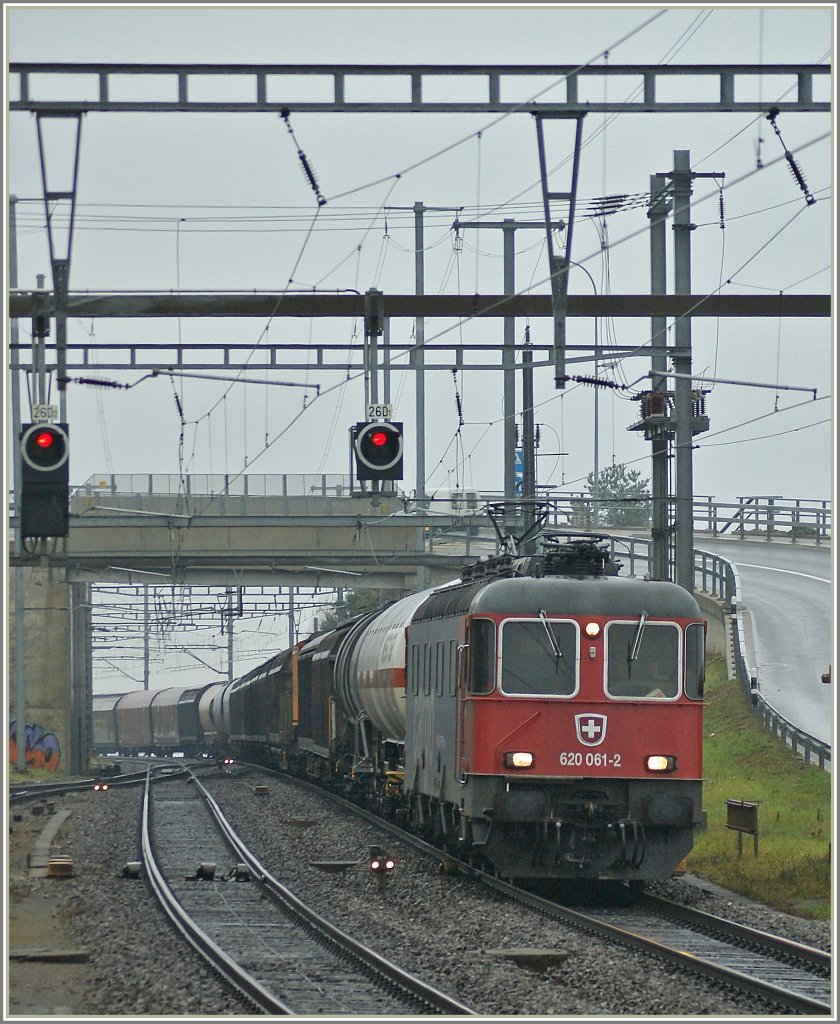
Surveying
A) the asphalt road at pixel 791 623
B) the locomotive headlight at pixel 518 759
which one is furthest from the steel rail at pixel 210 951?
the asphalt road at pixel 791 623

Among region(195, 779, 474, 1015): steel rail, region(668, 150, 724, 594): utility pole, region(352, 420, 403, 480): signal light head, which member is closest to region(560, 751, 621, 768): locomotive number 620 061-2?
region(195, 779, 474, 1015): steel rail

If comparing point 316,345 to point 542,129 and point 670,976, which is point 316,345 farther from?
point 670,976

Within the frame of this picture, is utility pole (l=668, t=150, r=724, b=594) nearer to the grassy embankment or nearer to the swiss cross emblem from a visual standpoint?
the grassy embankment

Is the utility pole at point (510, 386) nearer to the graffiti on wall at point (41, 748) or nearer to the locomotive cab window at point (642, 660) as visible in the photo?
the locomotive cab window at point (642, 660)

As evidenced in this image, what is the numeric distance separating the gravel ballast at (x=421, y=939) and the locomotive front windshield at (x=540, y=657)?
2137 millimetres

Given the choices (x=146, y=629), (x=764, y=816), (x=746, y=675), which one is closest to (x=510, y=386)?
(x=746, y=675)

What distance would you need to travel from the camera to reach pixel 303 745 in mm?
38250

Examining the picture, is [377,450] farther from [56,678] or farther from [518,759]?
[56,678]

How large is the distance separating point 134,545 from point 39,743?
10434 millimetres

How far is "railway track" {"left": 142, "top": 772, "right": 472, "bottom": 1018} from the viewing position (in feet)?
38.2

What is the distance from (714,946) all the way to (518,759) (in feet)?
10.5

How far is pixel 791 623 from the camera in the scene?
41.9 meters

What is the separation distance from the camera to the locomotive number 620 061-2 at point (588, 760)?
1675 centimetres

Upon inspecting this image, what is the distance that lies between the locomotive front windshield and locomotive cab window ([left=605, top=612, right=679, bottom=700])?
1.29 feet
